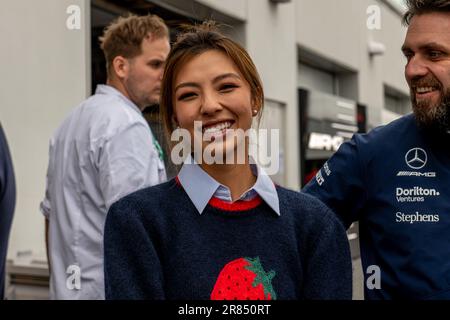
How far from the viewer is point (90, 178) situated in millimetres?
2346

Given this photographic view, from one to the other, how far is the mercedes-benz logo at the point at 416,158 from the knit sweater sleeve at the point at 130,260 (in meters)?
0.80

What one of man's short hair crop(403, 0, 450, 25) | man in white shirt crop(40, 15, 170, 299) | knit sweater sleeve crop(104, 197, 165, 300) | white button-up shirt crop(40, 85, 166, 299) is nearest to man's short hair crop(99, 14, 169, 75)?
man in white shirt crop(40, 15, 170, 299)

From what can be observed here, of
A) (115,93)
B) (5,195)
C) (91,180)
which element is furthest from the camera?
(115,93)

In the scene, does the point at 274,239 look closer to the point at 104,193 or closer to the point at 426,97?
the point at 426,97

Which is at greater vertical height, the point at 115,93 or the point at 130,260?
the point at 115,93

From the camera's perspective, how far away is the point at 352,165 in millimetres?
1769

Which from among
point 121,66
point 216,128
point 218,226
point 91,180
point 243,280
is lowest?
point 243,280

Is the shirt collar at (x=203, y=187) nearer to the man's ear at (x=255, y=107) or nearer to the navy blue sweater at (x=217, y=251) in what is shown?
the navy blue sweater at (x=217, y=251)

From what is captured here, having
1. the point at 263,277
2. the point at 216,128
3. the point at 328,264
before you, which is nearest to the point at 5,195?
the point at 216,128

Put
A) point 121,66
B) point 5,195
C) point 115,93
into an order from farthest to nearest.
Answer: point 121,66 → point 115,93 → point 5,195

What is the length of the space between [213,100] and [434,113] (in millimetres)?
647

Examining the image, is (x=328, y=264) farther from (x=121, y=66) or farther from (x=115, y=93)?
(x=121, y=66)

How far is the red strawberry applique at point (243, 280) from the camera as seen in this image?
4.28ft

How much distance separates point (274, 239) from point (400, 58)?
485 inches
